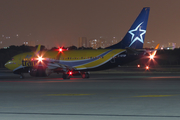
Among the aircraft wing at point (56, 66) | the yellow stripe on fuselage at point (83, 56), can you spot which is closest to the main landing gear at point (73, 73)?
the aircraft wing at point (56, 66)

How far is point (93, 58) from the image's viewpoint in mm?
36531

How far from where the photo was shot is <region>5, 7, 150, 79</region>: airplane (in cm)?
3503

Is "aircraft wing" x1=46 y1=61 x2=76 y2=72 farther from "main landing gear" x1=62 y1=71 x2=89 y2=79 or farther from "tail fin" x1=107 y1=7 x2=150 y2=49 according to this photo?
"tail fin" x1=107 y1=7 x2=150 y2=49

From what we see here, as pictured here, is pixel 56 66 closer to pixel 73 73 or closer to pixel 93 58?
pixel 73 73

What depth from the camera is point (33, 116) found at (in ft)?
35.3

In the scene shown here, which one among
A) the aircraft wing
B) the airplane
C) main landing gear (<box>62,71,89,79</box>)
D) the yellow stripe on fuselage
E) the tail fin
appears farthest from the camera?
the tail fin

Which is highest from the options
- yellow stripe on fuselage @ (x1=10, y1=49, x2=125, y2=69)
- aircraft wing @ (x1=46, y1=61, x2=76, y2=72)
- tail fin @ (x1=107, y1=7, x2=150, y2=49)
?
tail fin @ (x1=107, y1=7, x2=150, y2=49)

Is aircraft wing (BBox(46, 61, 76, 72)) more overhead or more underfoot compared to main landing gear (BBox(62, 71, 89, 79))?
more overhead

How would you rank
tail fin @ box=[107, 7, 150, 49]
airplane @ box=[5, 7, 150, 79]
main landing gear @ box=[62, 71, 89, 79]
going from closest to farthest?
A: main landing gear @ box=[62, 71, 89, 79] → airplane @ box=[5, 7, 150, 79] → tail fin @ box=[107, 7, 150, 49]

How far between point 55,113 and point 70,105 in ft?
7.37

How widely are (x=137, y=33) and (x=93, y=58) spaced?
22.6 ft

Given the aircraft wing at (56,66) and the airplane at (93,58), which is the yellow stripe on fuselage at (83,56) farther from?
the aircraft wing at (56,66)

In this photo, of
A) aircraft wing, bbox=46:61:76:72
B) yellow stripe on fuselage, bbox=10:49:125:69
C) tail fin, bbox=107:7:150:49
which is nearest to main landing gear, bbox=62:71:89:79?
aircraft wing, bbox=46:61:76:72

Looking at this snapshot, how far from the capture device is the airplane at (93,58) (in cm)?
3503
